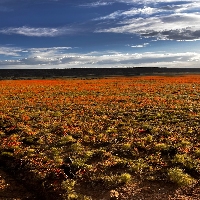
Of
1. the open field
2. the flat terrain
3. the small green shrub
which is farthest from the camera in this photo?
the small green shrub

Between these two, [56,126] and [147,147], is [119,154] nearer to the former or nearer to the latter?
[147,147]

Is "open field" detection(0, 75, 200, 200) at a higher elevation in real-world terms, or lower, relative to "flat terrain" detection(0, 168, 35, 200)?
higher

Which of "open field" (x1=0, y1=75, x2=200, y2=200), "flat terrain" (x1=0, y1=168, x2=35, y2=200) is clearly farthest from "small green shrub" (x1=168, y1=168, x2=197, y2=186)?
"flat terrain" (x1=0, y1=168, x2=35, y2=200)

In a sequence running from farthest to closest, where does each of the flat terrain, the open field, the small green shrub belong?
the small green shrub
the open field
the flat terrain

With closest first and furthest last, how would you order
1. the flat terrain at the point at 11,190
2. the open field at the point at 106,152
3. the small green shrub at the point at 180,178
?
the flat terrain at the point at 11,190, the open field at the point at 106,152, the small green shrub at the point at 180,178

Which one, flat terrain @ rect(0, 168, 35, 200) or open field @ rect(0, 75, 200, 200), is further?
open field @ rect(0, 75, 200, 200)

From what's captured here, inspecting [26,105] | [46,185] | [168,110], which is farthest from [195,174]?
[26,105]

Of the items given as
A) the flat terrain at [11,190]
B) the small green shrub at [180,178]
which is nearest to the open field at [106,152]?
the small green shrub at [180,178]

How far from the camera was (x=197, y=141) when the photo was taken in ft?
69.5

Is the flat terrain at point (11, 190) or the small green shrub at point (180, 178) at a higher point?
the small green shrub at point (180, 178)

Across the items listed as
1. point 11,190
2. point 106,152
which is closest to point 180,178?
point 106,152

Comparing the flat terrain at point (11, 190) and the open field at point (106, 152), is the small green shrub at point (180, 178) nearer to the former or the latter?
the open field at point (106, 152)

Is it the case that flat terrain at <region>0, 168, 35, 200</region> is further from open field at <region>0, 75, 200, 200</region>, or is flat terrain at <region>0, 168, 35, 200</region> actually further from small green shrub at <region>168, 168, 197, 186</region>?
small green shrub at <region>168, 168, 197, 186</region>

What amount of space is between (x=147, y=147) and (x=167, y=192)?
613cm
